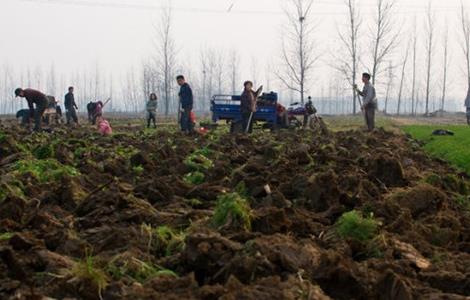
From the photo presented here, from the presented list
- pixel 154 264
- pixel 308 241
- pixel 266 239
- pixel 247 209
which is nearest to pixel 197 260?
pixel 154 264

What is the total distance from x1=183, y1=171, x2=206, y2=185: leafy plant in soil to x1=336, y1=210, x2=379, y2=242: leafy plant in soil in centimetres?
334

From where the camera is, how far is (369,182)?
25.8ft

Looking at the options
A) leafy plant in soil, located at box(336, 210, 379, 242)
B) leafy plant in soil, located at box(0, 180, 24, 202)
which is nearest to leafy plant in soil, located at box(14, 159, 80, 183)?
leafy plant in soil, located at box(0, 180, 24, 202)

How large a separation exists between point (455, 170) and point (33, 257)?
8.25m

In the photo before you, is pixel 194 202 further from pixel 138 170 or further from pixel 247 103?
pixel 247 103

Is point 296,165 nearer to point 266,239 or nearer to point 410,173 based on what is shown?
point 410,173

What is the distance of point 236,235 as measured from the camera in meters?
5.09

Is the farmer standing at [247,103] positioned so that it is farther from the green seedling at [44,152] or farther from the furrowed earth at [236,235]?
the furrowed earth at [236,235]

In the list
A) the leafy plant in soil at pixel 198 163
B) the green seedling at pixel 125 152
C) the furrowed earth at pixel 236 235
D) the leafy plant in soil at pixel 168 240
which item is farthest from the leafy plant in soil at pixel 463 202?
the green seedling at pixel 125 152

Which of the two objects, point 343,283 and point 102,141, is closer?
point 343,283

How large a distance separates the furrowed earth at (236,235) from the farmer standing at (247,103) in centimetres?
1043

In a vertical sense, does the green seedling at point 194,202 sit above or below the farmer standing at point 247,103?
below

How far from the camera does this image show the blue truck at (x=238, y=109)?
24547 mm

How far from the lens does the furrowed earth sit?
3.98 meters
